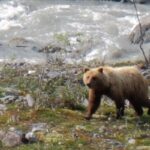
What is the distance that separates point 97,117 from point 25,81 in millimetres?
2335

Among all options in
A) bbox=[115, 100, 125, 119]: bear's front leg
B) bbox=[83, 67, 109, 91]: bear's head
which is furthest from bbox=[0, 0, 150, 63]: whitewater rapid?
bbox=[83, 67, 109, 91]: bear's head

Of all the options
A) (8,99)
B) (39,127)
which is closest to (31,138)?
(39,127)

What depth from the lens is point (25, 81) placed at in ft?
39.5

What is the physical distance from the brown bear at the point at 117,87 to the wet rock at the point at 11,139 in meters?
1.79

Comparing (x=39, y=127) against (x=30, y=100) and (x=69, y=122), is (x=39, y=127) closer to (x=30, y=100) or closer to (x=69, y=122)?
(x=69, y=122)

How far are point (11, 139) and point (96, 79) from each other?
2.02 metres

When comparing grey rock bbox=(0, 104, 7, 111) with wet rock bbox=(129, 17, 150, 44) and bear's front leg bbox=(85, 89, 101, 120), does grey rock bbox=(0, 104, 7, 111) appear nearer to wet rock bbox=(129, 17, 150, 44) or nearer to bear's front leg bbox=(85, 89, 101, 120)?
bear's front leg bbox=(85, 89, 101, 120)

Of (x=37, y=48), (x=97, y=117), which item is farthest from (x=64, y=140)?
(x=37, y=48)

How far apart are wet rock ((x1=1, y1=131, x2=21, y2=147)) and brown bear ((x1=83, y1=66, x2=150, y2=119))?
1.79 metres

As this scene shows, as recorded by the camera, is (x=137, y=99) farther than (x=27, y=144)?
Yes

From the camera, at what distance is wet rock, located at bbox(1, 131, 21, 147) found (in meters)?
8.00

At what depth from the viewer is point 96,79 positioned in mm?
9531

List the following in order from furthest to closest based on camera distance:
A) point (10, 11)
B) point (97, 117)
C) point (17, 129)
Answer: point (10, 11)
point (97, 117)
point (17, 129)

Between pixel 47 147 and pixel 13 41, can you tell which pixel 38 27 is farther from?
pixel 47 147
